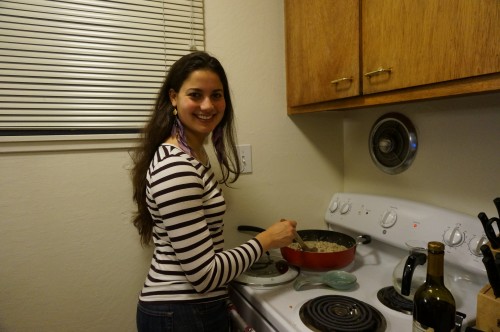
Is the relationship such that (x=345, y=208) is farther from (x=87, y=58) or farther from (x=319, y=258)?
(x=87, y=58)

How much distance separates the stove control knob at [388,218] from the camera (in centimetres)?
119

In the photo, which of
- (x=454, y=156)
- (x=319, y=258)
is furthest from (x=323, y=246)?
(x=454, y=156)

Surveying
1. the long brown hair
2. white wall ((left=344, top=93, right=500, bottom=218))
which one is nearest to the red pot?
white wall ((left=344, top=93, right=500, bottom=218))

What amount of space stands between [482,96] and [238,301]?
1.05m

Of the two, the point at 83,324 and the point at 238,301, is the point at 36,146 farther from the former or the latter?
the point at 238,301

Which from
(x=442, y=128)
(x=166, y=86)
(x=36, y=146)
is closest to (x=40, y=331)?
(x=36, y=146)

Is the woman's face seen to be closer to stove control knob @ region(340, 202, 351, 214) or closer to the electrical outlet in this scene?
the electrical outlet

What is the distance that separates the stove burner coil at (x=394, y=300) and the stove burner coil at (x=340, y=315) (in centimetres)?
8

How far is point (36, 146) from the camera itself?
1.00 meters

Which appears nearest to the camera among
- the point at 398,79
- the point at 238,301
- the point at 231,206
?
the point at 398,79

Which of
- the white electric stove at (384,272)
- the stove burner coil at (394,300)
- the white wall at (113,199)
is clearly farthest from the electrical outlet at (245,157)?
the stove burner coil at (394,300)

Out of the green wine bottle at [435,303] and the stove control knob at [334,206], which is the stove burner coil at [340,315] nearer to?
the green wine bottle at [435,303]

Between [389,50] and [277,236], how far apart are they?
0.64m

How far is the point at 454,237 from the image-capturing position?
3.26 ft
